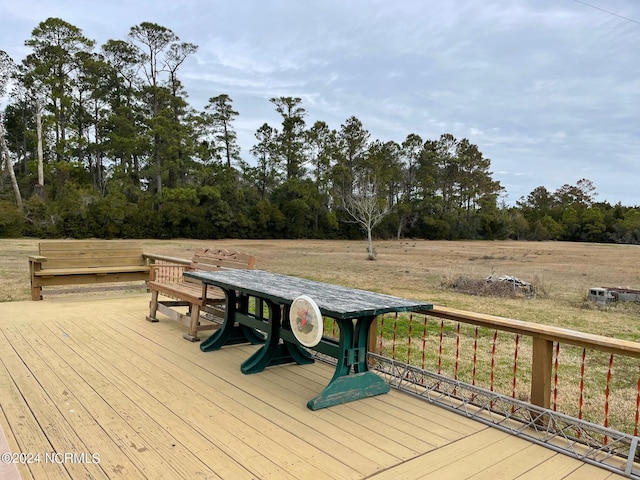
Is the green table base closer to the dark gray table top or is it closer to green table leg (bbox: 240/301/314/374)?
the dark gray table top

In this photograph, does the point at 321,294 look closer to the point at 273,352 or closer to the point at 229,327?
the point at 273,352

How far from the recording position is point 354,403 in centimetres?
283

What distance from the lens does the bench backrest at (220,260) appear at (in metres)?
4.72

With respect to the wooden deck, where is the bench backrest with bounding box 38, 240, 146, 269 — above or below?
above

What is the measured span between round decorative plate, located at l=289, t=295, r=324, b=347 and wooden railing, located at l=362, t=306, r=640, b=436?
745mm

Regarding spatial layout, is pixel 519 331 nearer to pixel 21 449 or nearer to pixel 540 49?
pixel 21 449

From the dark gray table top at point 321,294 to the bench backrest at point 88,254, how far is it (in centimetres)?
299

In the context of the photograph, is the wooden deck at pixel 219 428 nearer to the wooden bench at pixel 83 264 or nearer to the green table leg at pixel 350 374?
the green table leg at pixel 350 374

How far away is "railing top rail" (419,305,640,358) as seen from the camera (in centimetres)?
204

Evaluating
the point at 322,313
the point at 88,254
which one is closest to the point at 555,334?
the point at 322,313

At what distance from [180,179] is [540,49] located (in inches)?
1144

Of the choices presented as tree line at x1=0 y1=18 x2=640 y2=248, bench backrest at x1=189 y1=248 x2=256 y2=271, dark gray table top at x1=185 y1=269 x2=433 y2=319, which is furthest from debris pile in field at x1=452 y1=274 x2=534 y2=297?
tree line at x1=0 y1=18 x2=640 y2=248

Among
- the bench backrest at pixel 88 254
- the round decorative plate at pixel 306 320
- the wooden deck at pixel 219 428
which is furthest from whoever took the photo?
the bench backrest at pixel 88 254

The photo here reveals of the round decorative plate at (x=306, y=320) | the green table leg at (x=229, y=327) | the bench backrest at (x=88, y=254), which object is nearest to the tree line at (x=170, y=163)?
the bench backrest at (x=88, y=254)
